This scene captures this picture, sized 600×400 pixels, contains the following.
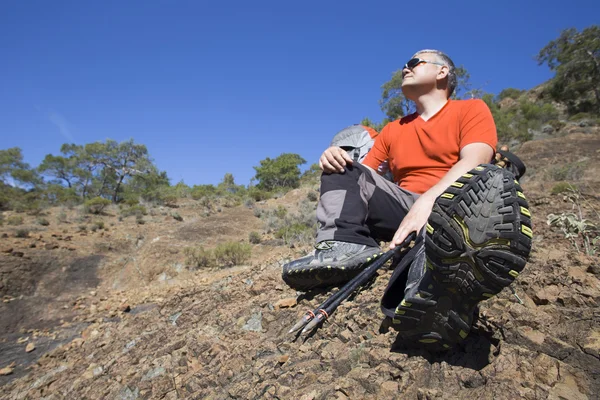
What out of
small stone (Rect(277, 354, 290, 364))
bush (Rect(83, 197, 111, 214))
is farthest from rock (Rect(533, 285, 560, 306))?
bush (Rect(83, 197, 111, 214))

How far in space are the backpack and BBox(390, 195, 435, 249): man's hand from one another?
0.91 metres

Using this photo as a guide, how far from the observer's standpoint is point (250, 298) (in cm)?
214

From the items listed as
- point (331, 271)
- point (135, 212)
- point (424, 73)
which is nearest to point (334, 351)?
point (331, 271)

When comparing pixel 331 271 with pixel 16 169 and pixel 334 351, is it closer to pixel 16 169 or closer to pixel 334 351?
pixel 334 351

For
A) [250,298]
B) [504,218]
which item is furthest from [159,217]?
[504,218]

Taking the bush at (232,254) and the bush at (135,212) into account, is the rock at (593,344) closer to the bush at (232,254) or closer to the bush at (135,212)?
the bush at (232,254)

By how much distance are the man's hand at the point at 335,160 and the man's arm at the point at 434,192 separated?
20.8 inches

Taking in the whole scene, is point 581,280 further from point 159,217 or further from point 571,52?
point 571,52

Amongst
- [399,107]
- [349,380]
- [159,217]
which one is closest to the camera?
[349,380]

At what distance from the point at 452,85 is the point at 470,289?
1545 millimetres

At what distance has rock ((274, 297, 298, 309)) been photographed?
5.78ft

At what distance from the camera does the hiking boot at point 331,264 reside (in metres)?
1.58

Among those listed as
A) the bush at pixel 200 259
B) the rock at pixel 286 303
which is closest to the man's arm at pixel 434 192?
the rock at pixel 286 303

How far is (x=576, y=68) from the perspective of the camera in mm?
19047
